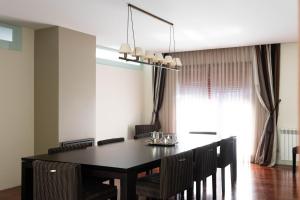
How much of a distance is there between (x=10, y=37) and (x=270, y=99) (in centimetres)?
483

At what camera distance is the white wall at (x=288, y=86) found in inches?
247

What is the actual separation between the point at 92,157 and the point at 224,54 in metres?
4.55

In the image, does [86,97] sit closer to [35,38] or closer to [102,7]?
[35,38]

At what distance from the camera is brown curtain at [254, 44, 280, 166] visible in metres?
6.35

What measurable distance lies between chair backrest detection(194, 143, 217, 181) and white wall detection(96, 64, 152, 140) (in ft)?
10.0

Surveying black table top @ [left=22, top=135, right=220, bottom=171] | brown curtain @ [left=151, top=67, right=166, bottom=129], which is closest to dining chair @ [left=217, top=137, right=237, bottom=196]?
black table top @ [left=22, top=135, right=220, bottom=171]

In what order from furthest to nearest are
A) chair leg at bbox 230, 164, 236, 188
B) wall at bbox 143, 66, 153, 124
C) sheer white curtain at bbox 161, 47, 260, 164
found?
1. wall at bbox 143, 66, 153, 124
2. sheer white curtain at bbox 161, 47, 260, 164
3. chair leg at bbox 230, 164, 236, 188

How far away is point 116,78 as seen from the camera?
6.96 m

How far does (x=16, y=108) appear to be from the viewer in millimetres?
4855

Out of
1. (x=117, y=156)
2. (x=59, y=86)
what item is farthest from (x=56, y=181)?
(x=59, y=86)

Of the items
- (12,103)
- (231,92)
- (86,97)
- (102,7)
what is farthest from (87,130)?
(231,92)

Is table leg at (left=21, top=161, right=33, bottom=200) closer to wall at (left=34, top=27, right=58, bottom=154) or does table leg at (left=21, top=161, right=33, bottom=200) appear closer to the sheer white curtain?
wall at (left=34, top=27, right=58, bottom=154)

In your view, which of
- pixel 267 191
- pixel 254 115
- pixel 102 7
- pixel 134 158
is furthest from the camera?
pixel 254 115

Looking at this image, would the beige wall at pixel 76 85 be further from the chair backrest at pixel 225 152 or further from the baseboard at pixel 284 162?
the baseboard at pixel 284 162
